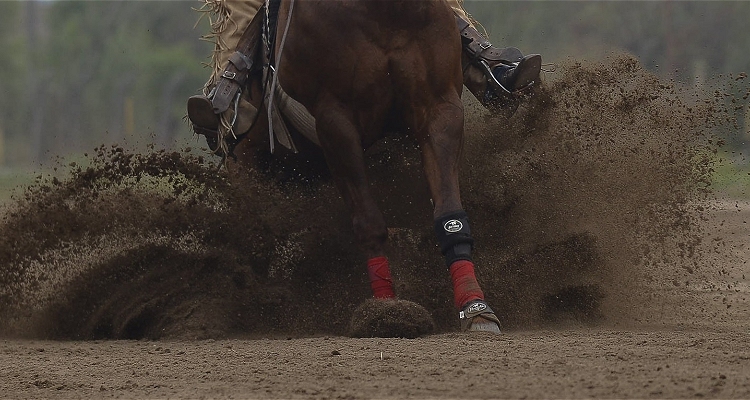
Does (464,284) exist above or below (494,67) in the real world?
below

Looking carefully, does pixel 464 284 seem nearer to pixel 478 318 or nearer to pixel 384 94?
pixel 478 318

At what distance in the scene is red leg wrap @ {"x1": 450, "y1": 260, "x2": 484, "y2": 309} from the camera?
5578mm

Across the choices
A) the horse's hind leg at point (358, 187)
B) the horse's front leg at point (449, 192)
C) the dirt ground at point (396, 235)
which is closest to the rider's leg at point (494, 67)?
the dirt ground at point (396, 235)

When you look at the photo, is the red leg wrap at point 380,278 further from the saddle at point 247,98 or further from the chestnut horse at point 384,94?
the saddle at point 247,98

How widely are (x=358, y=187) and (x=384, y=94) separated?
0.52 m

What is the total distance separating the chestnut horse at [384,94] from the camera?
222 inches

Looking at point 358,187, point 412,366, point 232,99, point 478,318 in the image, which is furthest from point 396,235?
point 412,366

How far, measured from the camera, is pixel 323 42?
5723 mm

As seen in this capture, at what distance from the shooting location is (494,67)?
641cm

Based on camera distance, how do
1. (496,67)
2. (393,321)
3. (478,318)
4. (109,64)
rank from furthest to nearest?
(109,64)
(496,67)
(478,318)
(393,321)

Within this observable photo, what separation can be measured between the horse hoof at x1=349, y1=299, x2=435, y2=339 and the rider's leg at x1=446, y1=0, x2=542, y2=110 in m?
1.48

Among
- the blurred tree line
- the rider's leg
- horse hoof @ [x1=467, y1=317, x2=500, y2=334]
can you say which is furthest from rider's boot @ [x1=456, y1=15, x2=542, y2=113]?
the blurred tree line

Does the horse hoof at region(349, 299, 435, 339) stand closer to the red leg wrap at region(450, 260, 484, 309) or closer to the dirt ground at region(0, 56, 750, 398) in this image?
the red leg wrap at region(450, 260, 484, 309)

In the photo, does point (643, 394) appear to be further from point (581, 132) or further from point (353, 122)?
point (581, 132)
